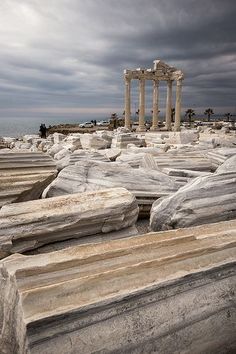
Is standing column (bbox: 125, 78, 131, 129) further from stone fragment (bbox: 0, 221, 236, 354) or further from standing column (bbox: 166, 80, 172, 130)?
stone fragment (bbox: 0, 221, 236, 354)

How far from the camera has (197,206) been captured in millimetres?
2689

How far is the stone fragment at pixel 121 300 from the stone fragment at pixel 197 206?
2.22 ft

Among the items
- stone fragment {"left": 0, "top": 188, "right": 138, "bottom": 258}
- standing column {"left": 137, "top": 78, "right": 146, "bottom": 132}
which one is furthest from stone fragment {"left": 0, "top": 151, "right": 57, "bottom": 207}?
standing column {"left": 137, "top": 78, "right": 146, "bottom": 132}

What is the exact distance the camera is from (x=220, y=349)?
1656 mm

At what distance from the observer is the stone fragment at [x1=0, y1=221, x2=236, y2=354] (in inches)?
54.8

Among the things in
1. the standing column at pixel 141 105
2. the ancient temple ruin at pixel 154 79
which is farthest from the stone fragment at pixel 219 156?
the ancient temple ruin at pixel 154 79

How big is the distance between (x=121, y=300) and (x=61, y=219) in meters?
1.07

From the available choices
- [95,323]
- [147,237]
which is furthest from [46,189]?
[95,323]

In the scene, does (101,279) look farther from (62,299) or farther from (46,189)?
(46,189)

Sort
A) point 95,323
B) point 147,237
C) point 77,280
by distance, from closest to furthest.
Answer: point 95,323
point 77,280
point 147,237

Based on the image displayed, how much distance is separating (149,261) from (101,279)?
0.31m

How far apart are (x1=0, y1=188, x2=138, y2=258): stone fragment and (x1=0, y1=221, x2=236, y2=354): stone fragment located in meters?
0.45

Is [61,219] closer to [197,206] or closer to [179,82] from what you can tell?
[197,206]

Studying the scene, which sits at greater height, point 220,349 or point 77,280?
point 77,280
